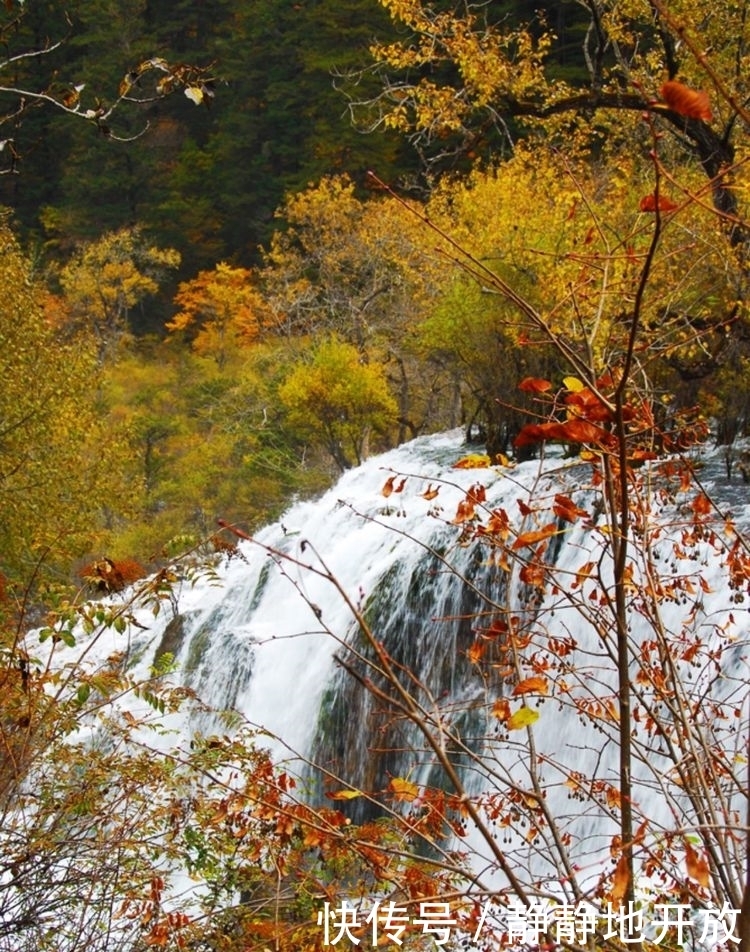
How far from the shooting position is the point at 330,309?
21906mm

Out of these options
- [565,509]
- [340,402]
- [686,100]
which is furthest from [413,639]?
[340,402]

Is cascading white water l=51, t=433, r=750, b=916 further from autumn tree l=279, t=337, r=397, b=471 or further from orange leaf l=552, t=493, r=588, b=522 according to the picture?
autumn tree l=279, t=337, r=397, b=471

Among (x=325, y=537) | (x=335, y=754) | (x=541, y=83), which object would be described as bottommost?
(x=335, y=754)

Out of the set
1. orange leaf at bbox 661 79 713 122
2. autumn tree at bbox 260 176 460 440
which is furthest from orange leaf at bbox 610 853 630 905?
autumn tree at bbox 260 176 460 440

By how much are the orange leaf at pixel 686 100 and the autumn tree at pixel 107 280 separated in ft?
102

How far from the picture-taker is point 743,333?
8594mm

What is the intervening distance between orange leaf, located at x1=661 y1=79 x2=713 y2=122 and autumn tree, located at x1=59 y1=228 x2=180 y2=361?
3107 cm

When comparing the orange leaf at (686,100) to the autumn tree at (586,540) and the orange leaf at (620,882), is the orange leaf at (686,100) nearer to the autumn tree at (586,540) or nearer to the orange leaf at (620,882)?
the autumn tree at (586,540)

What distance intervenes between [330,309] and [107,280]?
1320 cm

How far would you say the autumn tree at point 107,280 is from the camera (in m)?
31.5

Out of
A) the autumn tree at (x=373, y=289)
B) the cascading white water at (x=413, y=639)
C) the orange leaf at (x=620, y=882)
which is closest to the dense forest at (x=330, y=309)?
the orange leaf at (x=620, y=882)

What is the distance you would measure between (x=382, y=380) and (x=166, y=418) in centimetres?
854

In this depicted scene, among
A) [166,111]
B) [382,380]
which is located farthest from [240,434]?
[166,111]

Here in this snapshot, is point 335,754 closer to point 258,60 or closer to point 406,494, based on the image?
point 406,494
